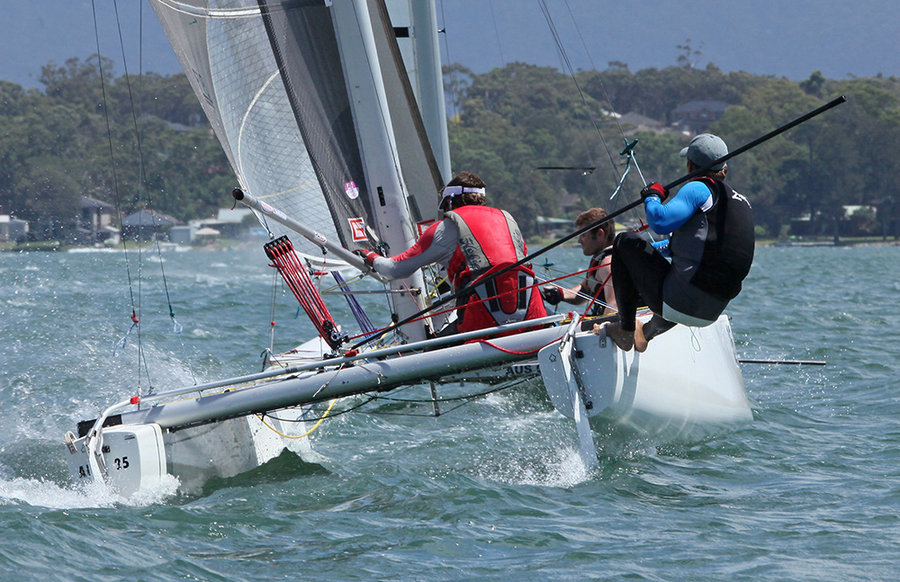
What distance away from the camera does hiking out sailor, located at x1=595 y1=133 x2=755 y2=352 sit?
11.2ft

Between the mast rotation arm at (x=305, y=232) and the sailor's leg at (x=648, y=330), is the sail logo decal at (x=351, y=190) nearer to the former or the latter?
the mast rotation arm at (x=305, y=232)

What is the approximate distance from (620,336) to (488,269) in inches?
26.1

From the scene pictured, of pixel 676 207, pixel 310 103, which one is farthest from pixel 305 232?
pixel 676 207

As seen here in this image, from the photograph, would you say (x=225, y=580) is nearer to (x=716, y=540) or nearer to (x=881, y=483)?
(x=716, y=540)

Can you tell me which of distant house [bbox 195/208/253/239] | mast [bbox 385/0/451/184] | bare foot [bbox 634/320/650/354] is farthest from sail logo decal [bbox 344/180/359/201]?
distant house [bbox 195/208/253/239]

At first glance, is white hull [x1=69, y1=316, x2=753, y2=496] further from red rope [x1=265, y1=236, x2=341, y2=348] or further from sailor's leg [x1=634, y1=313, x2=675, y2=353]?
red rope [x1=265, y1=236, x2=341, y2=348]

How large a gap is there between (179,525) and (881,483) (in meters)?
2.47

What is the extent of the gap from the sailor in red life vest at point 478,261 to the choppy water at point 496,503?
23.0 inches

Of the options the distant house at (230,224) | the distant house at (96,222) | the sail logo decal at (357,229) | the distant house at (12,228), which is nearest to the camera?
the sail logo decal at (357,229)

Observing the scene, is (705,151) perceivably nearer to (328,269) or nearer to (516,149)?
(328,269)

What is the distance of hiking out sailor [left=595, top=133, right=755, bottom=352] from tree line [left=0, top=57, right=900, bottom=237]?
2612 centimetres

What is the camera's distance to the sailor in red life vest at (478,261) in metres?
4.05

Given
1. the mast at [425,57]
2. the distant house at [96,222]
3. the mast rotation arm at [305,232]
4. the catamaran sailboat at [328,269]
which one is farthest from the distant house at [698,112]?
the mast rotation arm at [305,232]

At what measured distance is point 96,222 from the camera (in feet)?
143
